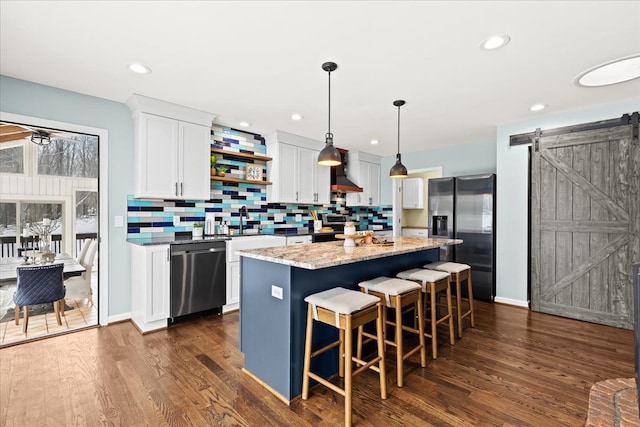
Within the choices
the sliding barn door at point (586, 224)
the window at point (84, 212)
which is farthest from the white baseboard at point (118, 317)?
the sliding barn door at point (586, 224)

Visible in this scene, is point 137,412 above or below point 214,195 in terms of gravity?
below

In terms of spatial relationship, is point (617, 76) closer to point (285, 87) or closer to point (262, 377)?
point (285, 87)

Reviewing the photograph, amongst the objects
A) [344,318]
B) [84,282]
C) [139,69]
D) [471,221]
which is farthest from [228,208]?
[471,221]

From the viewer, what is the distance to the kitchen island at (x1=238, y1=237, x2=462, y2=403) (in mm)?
2012

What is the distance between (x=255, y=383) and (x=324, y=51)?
2543 mm

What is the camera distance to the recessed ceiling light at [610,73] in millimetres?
2648

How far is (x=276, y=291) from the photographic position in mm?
2100

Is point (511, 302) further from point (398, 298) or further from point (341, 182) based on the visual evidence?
point (341, 182)

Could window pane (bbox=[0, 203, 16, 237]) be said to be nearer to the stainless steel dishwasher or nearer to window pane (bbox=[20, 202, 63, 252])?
window pane (bbox=[20, 202, 63, 252])

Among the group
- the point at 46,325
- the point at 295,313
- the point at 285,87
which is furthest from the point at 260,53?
the point at 46,325

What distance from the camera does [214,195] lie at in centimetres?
429

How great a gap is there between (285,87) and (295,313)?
85.9 inches

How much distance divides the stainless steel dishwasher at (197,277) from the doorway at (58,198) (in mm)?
803

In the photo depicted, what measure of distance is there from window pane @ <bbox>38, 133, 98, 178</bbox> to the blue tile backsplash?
1.60 metres
